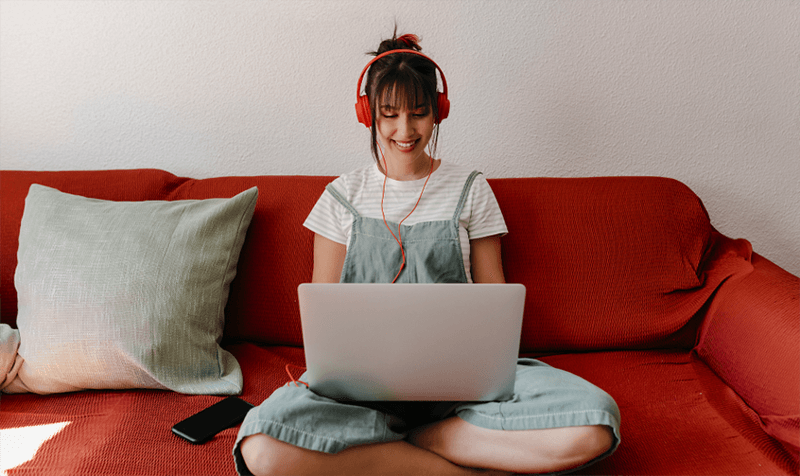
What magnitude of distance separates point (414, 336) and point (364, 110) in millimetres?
618

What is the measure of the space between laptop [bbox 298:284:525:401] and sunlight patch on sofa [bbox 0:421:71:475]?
1.75ft

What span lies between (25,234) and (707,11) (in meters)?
1.88

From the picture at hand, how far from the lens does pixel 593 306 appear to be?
4.16ft

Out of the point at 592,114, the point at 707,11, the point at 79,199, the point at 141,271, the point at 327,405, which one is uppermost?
the point at 707,11

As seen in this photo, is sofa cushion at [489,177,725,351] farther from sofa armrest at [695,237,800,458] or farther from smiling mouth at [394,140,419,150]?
smiling mouth at [394,140,419,150]

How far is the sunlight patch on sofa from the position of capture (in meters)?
0.88

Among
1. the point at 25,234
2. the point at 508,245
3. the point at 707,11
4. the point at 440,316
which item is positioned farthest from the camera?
the point at 707,11

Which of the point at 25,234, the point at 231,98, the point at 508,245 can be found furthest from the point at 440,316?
the point at 231,98

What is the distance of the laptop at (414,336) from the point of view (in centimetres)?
73

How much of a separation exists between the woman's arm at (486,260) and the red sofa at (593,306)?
0.08 metres

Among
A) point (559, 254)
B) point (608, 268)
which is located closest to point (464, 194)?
point (559, 254)

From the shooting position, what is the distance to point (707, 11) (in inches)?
59.4

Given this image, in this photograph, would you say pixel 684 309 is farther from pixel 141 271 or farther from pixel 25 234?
pixel 25 234

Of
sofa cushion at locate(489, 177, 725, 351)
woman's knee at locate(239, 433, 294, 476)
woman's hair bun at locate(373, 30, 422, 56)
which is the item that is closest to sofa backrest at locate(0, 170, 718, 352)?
sofa cushion at locate(489, 177, 725, 351)
